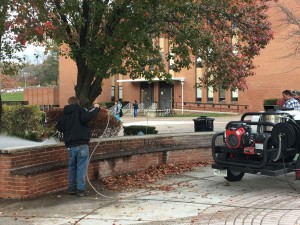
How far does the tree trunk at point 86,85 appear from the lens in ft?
36.2

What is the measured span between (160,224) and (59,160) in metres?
2.92

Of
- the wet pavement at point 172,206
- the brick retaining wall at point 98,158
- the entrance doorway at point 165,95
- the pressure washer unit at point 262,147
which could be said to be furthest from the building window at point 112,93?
the pressure washer unit at point 262,147

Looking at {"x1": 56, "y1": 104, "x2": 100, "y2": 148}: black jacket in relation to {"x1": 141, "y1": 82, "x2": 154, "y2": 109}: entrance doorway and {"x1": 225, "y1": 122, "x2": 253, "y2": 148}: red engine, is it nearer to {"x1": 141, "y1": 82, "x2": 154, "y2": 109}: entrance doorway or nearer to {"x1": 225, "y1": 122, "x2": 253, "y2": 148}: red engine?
{"x1": 225, "y1": 122, "x2": 253, "y2": 148}: red engine

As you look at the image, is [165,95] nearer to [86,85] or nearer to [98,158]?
[86,85]

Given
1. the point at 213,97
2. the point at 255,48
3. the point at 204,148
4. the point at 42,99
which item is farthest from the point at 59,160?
the point at 42,99

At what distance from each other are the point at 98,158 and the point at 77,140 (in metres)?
1.38

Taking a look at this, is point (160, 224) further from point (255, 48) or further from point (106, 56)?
point (255, 48)

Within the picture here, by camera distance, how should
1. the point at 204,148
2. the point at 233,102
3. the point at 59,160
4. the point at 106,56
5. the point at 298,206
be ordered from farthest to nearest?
the point at 233,102
the point at 204,148
the point at 106,56
the point at 59,160
the point at 298,206

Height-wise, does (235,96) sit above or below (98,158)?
above

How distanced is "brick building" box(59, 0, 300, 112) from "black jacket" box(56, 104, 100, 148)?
25.1 meters

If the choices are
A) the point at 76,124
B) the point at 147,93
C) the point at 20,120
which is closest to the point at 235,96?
the point at 147,93

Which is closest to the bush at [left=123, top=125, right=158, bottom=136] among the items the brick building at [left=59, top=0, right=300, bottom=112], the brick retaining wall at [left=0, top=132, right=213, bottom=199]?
the brick retaining wall at [left=0, top=132, right=213, bottom=199]

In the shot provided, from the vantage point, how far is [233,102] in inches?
1641

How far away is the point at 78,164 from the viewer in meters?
7.47
